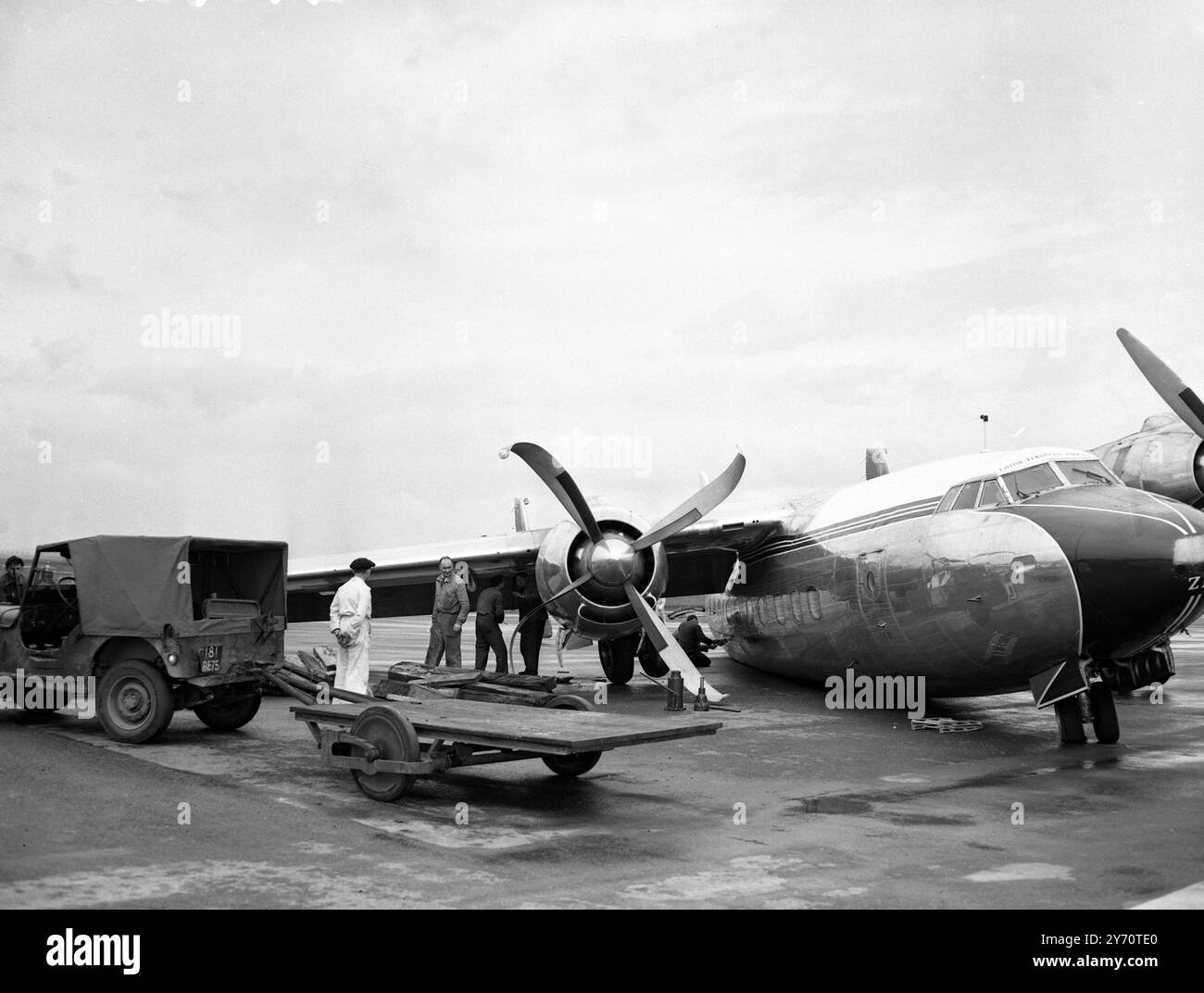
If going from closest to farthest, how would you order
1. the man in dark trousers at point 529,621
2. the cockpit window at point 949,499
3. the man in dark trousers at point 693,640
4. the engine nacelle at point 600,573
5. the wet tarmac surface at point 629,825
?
the wet tarmac surface at point 629,825
the cockpit window at point 949,499
the engine nacelle at point 600,573
the man in dark trousers at point 529,621
the man in dark trousers at point 693,640

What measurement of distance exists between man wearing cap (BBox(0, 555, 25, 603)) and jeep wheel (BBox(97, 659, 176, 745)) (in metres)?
2.55

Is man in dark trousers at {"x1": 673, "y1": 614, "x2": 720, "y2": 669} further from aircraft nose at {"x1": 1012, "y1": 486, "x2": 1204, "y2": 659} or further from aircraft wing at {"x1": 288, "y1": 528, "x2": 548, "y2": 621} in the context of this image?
aircraft nose at {"x1": 1012, "y1": 486, "x2": 1204, "y2": 659}

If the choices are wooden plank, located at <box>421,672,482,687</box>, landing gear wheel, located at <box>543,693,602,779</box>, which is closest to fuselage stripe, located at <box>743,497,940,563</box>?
landing gear wheel, located at <box>543,693,602,779</box>

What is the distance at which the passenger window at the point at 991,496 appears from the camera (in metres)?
12.9

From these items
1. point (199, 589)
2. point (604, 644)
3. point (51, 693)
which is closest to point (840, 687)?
point (604, 644)

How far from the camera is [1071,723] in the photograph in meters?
12.7

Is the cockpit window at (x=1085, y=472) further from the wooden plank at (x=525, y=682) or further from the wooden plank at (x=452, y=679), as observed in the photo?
the wooden plank at (x=452, y=679)

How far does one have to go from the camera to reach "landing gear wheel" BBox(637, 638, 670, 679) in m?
21.7

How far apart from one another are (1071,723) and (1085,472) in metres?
3.00

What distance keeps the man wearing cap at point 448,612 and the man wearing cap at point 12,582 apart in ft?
18.9

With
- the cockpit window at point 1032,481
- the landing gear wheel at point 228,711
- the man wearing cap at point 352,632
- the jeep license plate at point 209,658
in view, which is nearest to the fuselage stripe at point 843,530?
the cockpit window at point 1032,481

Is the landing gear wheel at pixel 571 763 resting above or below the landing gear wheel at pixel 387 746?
below

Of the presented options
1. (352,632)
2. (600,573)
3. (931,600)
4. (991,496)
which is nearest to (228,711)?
(352,632)

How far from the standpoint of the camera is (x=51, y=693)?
520 inches
